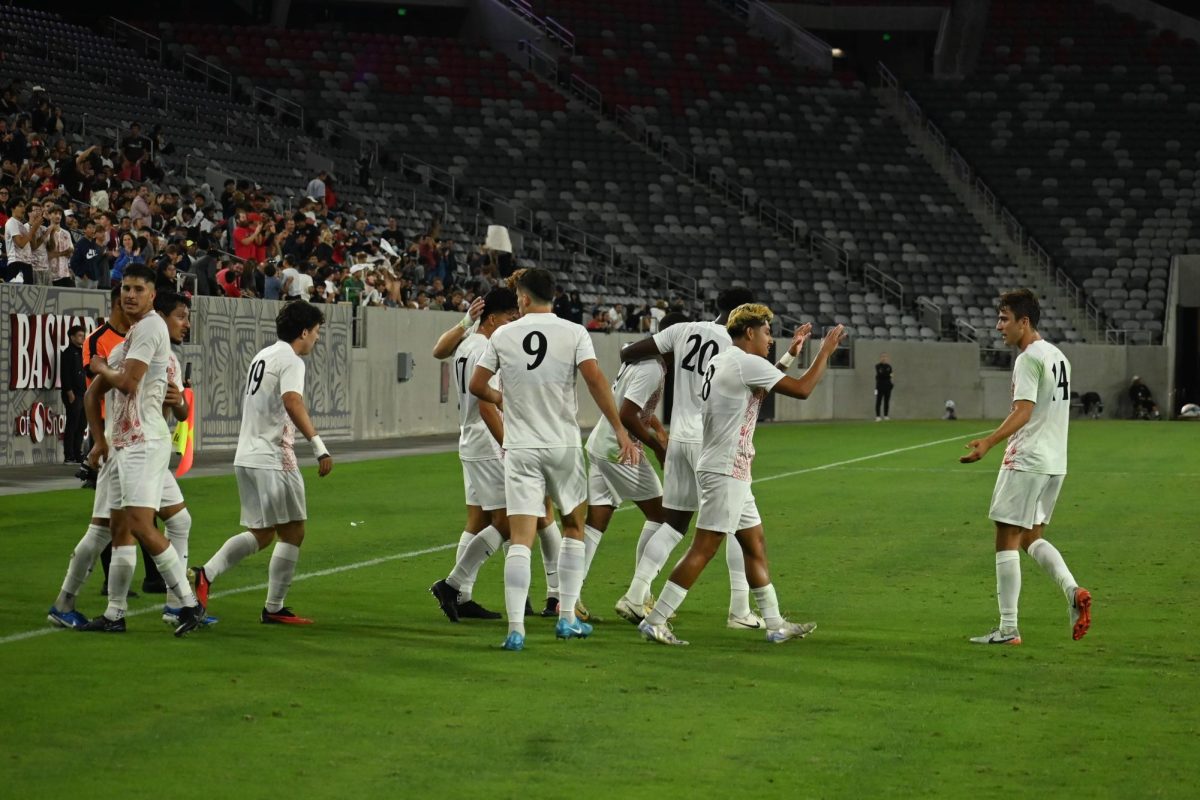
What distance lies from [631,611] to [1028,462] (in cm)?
266

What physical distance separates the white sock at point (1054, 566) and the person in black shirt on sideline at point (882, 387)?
3607cm

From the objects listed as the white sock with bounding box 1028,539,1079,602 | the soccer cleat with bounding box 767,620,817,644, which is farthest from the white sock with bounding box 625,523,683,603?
the white sock with bounding box 1028,539,1079,602

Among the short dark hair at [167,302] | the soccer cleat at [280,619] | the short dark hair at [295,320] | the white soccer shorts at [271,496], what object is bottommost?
the soccer cleat at [280,619]

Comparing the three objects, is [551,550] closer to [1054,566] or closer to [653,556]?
[653,556]

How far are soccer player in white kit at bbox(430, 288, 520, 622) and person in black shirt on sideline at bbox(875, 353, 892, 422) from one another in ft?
118

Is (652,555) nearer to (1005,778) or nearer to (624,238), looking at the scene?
(1005,778)

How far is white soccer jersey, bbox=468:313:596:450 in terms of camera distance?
981 cm

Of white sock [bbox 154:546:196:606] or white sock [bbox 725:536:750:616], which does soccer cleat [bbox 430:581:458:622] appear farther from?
white sock [bbox 725:536:750:616]

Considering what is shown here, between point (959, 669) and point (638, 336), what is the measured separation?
31.8m

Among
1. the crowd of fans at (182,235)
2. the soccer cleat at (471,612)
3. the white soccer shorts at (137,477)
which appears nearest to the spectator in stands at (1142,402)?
the crowd of fans at (182,235)

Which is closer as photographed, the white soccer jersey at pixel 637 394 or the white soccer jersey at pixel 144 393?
the white soccer jersey at pixel 144 393

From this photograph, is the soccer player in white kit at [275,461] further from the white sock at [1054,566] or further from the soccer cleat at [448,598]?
the white sock at [1054,566]

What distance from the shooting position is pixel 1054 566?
10.2 meters

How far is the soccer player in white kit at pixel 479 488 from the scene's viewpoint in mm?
10797
